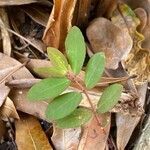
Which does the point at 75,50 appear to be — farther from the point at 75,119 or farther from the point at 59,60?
the point at 75,119

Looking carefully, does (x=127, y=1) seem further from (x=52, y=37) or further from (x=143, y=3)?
(x=52, y=37)

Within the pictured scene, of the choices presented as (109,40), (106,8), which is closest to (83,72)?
(109,40)

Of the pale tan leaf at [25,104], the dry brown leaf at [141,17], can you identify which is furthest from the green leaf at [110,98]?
the dry brown leaf at [141,17]

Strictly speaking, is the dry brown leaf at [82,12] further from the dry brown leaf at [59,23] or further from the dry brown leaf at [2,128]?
the dry brown leaf at [2,128]

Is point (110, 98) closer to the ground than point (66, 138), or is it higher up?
higher up

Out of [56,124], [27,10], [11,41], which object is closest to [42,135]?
[56,124]

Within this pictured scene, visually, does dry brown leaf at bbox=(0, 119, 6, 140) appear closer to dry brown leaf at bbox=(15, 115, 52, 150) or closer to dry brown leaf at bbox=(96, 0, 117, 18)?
dry brown leaf at bbox=(15, 115, 52, 150)
